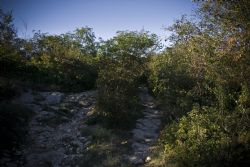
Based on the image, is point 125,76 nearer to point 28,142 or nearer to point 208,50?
point 208,50

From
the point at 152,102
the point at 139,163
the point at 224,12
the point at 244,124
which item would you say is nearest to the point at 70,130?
the point at 139,163

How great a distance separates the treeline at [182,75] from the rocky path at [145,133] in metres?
0.68

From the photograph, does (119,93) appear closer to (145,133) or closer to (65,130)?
(145,133)

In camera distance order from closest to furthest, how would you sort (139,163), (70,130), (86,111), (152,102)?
1. (139,163)
2. (70,130)
3. (86,111)
4. (152,102)

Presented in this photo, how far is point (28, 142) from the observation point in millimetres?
12117

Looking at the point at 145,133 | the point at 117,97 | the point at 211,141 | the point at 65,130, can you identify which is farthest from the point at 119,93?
the point at 211,141

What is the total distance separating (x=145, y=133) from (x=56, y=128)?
13.8 feet

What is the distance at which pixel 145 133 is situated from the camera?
1379 cm

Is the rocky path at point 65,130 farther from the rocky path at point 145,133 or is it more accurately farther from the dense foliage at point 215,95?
the dense foliage at point 215,95

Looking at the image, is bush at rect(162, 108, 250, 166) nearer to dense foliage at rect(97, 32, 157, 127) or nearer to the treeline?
the treeline

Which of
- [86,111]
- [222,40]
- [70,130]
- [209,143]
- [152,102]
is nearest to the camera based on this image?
[209,143]

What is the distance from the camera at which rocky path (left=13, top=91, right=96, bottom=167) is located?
11.3m

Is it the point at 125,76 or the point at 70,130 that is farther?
the point at 125,76

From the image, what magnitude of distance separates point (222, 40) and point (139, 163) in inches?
233
